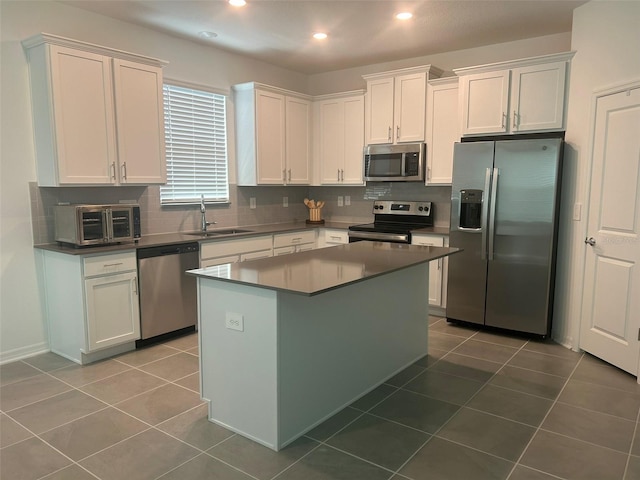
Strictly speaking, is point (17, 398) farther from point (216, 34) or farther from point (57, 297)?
point (216, 34)

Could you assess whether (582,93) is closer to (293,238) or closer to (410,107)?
(410,107)

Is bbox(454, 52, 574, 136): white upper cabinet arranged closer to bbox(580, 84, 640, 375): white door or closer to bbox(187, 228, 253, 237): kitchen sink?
bbox(580, 84, 640, 375): white door

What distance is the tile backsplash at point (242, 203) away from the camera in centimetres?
376

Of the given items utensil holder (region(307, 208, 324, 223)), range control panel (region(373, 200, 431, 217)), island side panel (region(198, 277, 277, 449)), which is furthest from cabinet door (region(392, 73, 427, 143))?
island side panel (region(198, 277, 277, 449))

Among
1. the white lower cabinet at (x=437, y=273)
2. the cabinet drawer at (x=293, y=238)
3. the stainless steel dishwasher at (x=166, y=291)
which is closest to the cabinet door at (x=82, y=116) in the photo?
the stainless steel dishwasher at (x=166, y=291)

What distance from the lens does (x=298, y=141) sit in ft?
18.7

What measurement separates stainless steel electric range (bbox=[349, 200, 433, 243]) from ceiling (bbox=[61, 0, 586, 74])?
1737mm

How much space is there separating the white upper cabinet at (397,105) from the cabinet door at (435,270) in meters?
1.12

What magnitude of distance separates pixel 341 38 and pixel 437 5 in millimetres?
1147

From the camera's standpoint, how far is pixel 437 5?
147 inches

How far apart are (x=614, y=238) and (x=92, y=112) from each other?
4.19 m

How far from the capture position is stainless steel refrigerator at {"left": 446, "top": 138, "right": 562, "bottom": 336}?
3945 millimetres

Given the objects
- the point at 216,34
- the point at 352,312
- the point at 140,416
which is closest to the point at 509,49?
the point at 216,34

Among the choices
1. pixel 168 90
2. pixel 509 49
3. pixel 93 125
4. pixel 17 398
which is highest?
pixel 509 49
